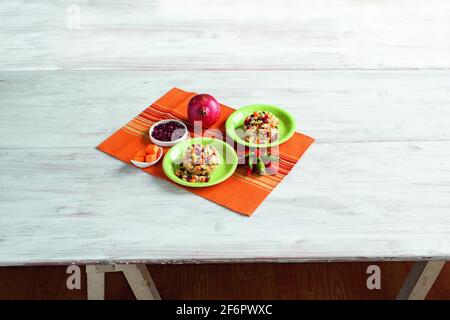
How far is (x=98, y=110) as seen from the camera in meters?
1.41

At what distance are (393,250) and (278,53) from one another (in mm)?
826

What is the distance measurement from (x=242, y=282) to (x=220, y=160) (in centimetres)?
72

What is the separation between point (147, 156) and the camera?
4.07 feet

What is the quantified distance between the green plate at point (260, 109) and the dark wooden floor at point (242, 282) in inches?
27.6

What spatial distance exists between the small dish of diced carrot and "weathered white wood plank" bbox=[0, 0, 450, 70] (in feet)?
1.35

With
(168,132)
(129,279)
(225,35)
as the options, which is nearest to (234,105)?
(168,132)

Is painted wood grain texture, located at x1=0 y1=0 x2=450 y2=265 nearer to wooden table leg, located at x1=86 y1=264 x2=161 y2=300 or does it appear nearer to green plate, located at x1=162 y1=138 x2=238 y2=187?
green plate, located at x1=162 y1=138 x2=238 y2=187

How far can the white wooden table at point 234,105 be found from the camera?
1059 mm

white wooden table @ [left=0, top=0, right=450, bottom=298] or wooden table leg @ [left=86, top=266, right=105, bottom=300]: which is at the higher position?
white wooden table @ [left=0, top=0, right=450, bottom=298]

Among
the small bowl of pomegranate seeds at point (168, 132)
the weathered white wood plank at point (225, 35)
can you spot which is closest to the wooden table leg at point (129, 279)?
the small bowl of pomegranate seeds at point (168, 132)

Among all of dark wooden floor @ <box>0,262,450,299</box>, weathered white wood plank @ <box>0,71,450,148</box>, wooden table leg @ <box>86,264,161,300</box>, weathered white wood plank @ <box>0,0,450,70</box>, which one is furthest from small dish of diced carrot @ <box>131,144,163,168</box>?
dark wooden floor @ <box>0,262,450,299</box>

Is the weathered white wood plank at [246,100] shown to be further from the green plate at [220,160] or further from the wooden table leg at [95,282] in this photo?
the wooden table leg at [95,282]

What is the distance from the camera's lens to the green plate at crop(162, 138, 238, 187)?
118cm
